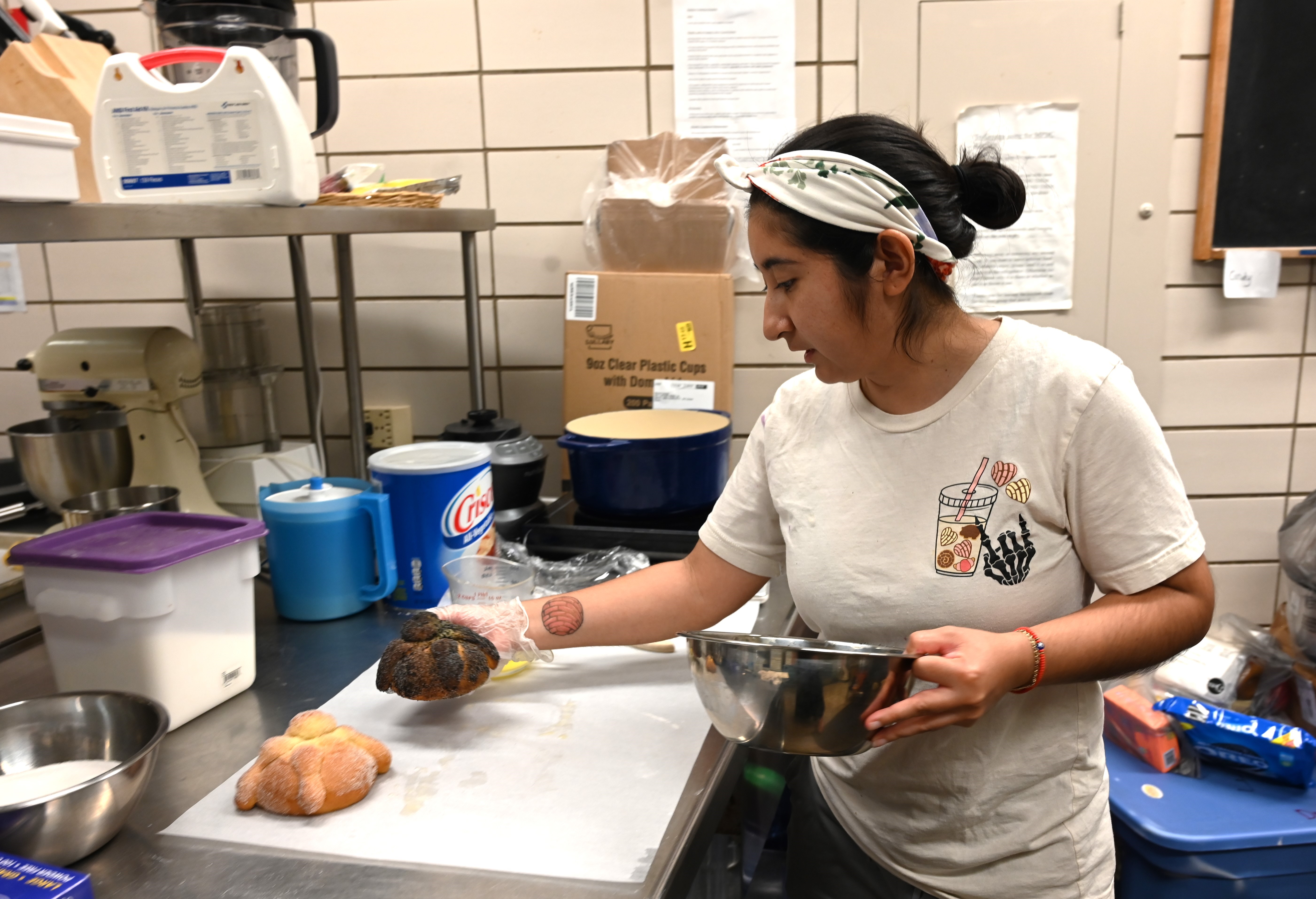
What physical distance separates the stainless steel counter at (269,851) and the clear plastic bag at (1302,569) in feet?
4.58

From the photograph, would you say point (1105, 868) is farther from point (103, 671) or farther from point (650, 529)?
point (103, 671)

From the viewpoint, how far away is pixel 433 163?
2000mm

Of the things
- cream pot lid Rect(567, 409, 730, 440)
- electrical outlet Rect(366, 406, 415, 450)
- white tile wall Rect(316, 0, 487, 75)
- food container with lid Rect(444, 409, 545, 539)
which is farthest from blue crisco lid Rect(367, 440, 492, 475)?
white tile wall Rect(316, 0, 487, 75)

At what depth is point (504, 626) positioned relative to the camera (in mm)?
1105

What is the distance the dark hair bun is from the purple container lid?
92cm

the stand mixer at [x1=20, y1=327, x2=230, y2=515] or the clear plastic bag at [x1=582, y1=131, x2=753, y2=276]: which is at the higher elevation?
the clear plastic bag at [x1=582, y1=131, x2=753, y2=276]

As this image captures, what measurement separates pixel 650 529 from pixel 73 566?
814mm

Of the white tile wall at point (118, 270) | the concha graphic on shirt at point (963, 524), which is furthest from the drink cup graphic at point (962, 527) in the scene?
the white tile wall at point (118, 270)

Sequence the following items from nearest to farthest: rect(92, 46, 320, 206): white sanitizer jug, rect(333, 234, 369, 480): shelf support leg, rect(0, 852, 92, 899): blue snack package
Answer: rect(0, 852, 92, 899): blue snack package < rect(92, 46, 320, 206): white sanitizer jug < rect(333, 234, 369, 480): shelf support leg

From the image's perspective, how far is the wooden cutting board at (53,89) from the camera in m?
1.26

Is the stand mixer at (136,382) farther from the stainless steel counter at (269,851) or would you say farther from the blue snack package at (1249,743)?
the blue snack package at (1249,743)

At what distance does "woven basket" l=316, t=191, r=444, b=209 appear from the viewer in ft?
5.07

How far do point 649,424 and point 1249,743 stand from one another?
1.15 m

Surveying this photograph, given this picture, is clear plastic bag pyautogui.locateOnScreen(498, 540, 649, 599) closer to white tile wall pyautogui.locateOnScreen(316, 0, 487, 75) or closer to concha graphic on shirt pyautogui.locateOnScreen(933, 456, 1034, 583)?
concha graphic on shirt pyautogui.locateOnScreen(933, 456, 1034, 583)
